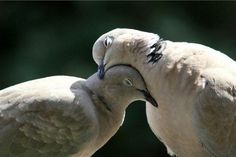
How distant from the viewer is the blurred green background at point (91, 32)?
2.62 m

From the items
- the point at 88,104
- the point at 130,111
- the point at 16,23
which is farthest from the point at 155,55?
the point at 16,23

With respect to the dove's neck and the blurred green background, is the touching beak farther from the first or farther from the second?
the blurred green background

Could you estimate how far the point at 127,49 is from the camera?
3.99 ft

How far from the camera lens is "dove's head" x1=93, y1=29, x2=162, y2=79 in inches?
47.8

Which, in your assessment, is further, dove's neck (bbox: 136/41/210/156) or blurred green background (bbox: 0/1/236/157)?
blurred green background (bbox: 0/1/236/157)

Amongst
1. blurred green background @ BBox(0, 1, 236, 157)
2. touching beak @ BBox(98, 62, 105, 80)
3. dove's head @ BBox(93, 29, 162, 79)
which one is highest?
dove's head @ BBox(93, 29, 162, 79)

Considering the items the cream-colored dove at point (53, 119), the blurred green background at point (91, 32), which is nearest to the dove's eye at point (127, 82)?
the cream-colored dove at point (53, 119)

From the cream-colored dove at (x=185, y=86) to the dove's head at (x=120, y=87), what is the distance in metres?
0.01

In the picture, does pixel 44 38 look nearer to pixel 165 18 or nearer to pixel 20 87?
pixel 165 18

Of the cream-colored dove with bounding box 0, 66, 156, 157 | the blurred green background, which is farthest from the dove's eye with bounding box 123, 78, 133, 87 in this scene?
the blurred green background

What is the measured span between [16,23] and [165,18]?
0.65m

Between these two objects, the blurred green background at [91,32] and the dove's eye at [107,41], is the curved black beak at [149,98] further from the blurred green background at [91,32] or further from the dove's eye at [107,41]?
the blurred green background at [91,32]

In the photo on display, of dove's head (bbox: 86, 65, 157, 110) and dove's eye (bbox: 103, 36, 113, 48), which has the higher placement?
dove's eye (bbox: 103, 36, 113, 48)

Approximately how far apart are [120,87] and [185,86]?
0.13m
